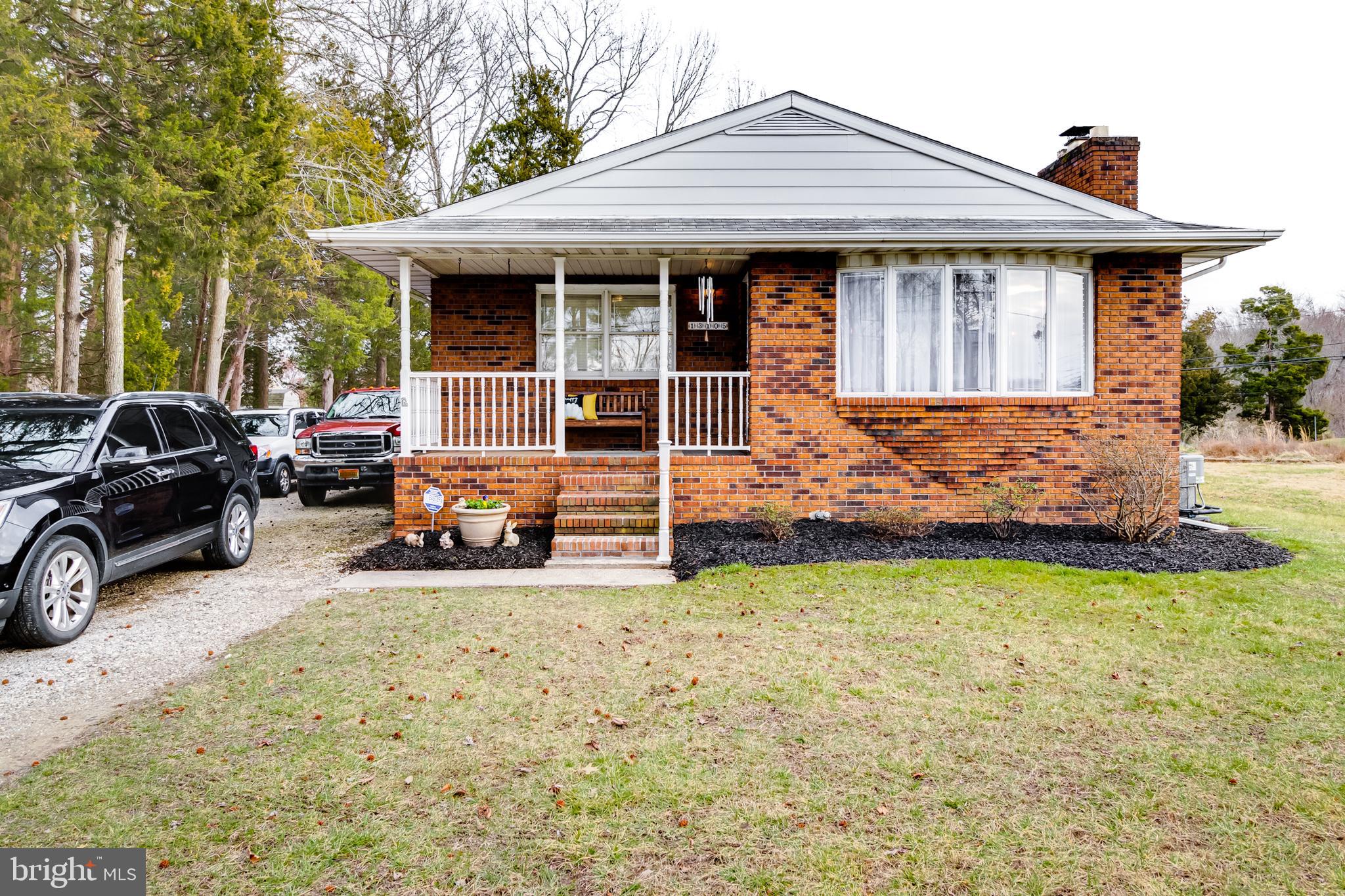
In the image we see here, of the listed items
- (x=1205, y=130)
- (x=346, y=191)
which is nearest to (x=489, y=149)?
(x=346, y=191)

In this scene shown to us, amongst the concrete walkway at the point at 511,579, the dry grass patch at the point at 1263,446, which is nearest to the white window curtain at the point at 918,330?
Result: the concrete walkway at the point at 511,579

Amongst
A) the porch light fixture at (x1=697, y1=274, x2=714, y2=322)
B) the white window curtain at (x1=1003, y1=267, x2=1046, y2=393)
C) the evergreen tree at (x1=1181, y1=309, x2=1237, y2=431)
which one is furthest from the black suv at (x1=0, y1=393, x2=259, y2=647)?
the evergreen tree at (x1=1181, y1=309, x2=1237, y2=431)

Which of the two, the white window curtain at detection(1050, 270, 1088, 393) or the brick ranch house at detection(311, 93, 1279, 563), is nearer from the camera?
the brick ranch house at detection(311, 93, 1279, 563)

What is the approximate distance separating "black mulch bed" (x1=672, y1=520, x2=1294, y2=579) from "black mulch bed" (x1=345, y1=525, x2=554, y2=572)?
4.89ft

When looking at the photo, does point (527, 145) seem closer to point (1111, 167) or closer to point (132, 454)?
point (1111, 167)

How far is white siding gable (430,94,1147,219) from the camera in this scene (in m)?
9.59

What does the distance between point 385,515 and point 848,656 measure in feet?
28.2

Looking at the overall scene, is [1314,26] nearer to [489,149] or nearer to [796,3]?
[796,3]

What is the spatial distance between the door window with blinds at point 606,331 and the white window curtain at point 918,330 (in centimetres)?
343

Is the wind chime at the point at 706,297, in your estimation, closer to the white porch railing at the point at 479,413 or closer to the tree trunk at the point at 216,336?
the white porch railing at the point at 479,413

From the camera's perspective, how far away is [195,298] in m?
26.0

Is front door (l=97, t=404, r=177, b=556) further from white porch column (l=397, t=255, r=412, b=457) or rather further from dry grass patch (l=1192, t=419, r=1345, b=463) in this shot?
dry grass patch (l=1192, t=419, r=1345, b=463)

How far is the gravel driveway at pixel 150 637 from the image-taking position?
12.4ft

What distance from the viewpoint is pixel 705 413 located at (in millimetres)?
10477
